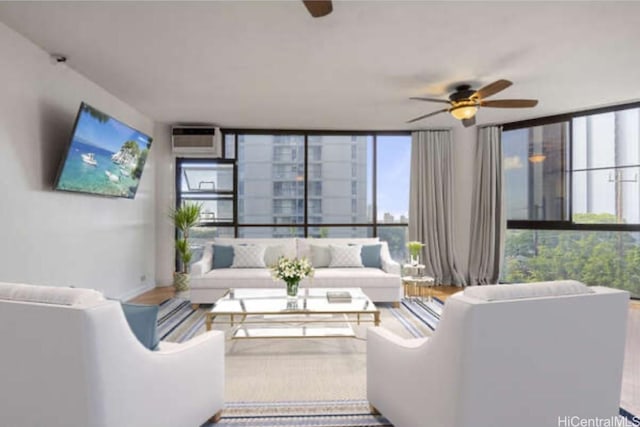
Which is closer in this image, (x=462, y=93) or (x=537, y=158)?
(x=462, y=93)

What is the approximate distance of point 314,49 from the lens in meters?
3.04

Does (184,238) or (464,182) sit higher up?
(464,182)

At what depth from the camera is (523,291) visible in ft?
4.58

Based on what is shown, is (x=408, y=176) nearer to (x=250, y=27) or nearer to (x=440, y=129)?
(x=440, y=129)

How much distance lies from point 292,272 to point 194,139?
3.21 meters

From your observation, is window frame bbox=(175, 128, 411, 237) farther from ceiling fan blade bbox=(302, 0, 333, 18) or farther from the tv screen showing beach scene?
ceiling fan blade bbox=(302, 0, 333, 18)

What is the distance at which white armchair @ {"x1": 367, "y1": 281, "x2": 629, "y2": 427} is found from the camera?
130cm

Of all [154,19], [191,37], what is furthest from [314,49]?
[154,19]

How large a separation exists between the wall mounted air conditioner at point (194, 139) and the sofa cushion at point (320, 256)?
222 cm

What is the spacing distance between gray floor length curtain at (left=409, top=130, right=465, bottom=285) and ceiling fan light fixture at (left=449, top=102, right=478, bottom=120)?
76.7 inches

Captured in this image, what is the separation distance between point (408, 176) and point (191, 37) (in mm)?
4136

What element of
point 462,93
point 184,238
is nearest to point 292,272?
point 462,93

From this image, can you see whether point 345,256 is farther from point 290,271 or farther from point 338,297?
point 290,271

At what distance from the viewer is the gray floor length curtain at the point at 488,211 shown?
5.58 m
